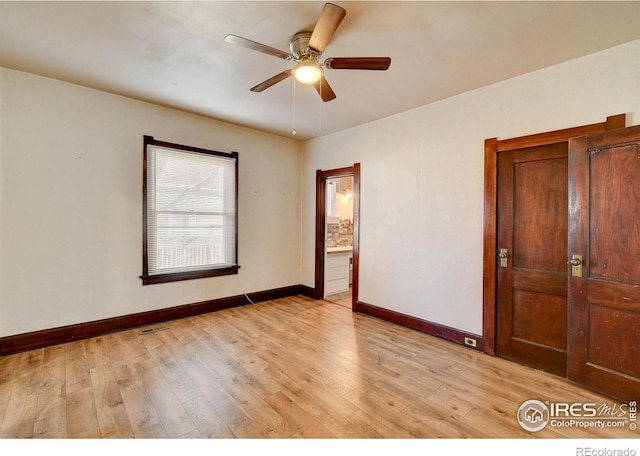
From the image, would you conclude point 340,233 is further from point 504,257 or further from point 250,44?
point 250,44

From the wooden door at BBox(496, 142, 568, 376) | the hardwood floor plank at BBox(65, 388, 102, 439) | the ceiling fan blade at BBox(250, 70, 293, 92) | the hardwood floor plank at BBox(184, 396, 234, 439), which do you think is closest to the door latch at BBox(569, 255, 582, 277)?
the wooden door at BBox(496, 142, 568, 376)

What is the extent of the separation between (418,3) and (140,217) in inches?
143

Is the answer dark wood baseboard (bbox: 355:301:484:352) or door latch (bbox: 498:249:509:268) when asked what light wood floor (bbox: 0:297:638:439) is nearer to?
dark wood baseboard (bbox: 355:301:484:352)

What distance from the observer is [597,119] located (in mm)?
2324

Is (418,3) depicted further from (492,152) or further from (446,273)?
(446,273)

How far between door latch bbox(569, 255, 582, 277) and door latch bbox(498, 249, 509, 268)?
1.78 ft

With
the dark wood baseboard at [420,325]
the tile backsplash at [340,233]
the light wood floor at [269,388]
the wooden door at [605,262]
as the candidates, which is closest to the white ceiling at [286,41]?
the wooden door at [605,262]

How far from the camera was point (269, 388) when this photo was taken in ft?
7.43

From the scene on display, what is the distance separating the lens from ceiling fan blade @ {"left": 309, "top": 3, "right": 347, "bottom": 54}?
63.0 inches

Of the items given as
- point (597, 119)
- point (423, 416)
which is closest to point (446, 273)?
point (423, 416)

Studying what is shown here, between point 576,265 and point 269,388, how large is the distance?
2.69 meters

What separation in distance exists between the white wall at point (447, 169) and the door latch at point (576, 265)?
782mm

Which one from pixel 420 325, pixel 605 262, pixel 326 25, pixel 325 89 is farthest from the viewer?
pixel 420 325

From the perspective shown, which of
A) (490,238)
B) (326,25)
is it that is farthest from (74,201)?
(490,238)
